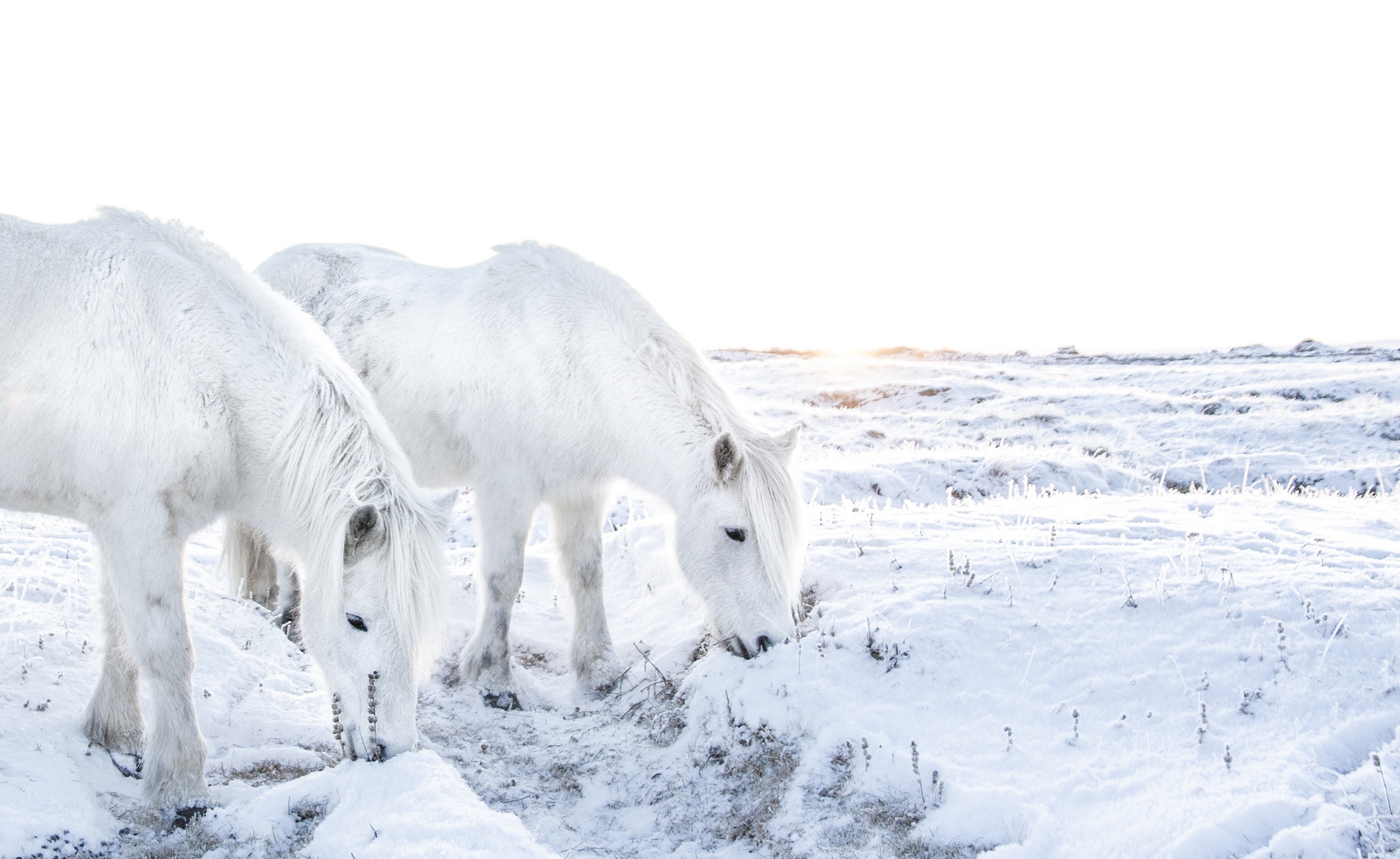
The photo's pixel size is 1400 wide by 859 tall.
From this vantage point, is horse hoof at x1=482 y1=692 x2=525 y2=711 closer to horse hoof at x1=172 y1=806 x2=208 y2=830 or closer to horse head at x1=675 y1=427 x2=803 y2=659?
horse head at x1=675 y1=427 x2=803 y2=659

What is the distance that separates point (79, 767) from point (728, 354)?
38.3 m

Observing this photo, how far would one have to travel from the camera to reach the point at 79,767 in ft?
13.6

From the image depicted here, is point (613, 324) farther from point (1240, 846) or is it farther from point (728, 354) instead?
point (728, 354)

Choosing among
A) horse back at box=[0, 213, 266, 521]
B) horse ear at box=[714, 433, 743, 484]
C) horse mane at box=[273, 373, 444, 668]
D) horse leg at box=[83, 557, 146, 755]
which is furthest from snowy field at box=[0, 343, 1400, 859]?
horse back at box=[0, 213, 266, 521]

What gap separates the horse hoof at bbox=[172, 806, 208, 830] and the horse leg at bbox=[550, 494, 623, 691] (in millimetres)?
2784

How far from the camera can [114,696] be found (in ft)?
14.5

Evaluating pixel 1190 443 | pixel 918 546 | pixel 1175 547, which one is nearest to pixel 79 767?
pixel 918 546

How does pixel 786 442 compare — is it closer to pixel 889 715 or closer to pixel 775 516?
pixel 775 516

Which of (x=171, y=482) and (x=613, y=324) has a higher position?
(x=613, y=324)

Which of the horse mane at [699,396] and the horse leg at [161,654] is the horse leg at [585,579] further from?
the horse leg at [161,654]

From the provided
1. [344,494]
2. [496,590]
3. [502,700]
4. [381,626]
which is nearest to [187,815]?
[381,626]

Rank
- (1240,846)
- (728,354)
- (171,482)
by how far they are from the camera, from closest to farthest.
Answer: (1240,846)
(171,482)
(728,354)

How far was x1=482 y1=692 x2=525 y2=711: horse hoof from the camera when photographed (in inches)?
233

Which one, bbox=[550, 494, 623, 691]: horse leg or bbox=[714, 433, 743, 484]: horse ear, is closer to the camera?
bbox=[714, 433, 743, 484]: horse ear
